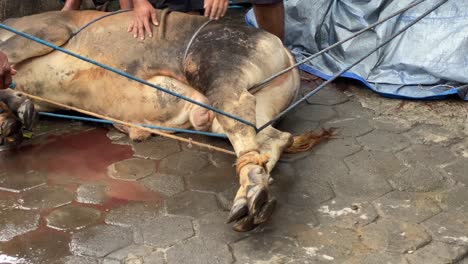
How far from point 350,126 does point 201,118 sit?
3.12ft

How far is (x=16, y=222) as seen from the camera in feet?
9.56

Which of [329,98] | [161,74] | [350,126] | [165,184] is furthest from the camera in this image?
[329,98]

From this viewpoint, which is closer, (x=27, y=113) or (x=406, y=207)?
(x=406, y=207)

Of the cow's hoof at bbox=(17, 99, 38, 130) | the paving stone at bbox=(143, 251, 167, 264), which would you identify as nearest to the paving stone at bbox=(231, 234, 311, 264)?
the paving stone at bbox=(143, 251, 167, 264)

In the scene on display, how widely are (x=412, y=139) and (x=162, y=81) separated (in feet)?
4.64

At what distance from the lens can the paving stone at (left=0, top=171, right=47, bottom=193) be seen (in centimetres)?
320

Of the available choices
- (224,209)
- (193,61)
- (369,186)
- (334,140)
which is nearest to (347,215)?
(369,186)

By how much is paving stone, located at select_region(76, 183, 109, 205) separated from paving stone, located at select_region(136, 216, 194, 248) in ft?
1.15

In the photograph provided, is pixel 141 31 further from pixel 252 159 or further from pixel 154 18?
pixel 252 159

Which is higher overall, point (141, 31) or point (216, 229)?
point (141, 31)

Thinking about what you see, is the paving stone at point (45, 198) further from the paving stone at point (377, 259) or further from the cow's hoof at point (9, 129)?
the paving stone at point (377, 259)

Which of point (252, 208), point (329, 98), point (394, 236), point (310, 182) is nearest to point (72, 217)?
point (252, 208)

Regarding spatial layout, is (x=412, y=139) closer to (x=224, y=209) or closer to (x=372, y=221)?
(x=372, y=221)

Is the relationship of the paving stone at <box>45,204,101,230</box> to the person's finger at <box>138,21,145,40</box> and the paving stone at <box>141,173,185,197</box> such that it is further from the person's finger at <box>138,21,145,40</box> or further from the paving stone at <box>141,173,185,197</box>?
the person's finger at <box>138,21,145,40</box>
